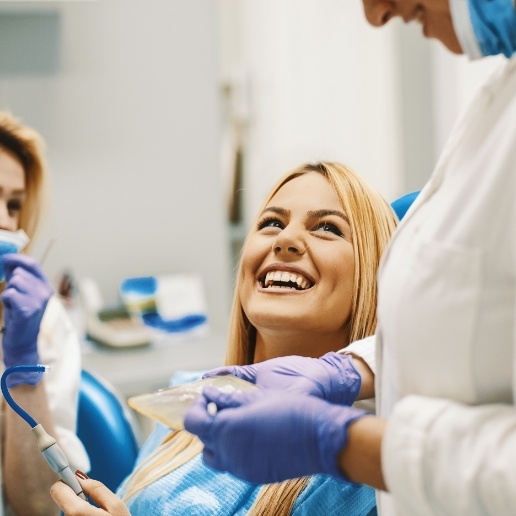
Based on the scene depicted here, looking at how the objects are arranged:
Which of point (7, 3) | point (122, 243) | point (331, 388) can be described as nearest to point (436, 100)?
point (122, 243)

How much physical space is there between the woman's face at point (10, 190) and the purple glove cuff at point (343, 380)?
0.93m

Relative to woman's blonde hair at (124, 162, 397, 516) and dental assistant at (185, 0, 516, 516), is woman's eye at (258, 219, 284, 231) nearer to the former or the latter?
woman's blonde hair at (124, 162, 397, 516)

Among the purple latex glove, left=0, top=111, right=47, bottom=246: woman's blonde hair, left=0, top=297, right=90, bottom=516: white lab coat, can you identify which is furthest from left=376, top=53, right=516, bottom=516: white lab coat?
left=0, top=111, right=47, bottom=246: woman's blonde hair

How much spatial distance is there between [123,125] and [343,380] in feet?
7.08

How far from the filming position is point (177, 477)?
1421 millimetres

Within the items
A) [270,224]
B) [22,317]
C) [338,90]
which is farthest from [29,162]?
[338,90]

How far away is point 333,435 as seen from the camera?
80cm

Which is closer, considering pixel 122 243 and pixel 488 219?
pixel 488 219

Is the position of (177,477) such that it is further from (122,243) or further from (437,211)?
(122,243)

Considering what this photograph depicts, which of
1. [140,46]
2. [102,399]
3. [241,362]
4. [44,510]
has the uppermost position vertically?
[140,46]

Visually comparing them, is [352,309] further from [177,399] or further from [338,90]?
[338,90]

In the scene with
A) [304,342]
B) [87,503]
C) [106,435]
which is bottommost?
[106,435]

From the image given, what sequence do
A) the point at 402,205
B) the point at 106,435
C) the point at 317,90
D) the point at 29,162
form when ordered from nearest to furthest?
the point at 402,205, the point at 106,435, the point at 29,162, the point at 317,90

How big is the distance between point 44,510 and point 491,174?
120cm
